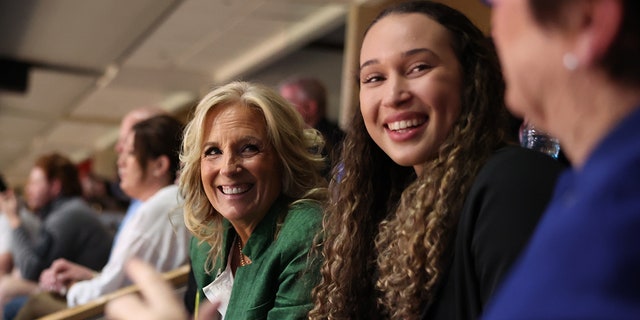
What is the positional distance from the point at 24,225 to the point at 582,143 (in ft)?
14.2

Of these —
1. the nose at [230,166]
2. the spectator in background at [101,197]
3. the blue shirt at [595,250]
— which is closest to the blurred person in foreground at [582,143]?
the blue shirt at [595,250]

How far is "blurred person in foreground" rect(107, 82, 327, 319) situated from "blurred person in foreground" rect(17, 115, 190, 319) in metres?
0.75

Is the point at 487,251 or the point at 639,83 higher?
the point at 639,83

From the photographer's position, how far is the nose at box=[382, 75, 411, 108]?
4.76ft

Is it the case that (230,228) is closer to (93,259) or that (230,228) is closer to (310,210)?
(310,210)

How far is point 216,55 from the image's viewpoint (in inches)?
396

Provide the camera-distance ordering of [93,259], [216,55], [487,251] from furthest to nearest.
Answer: [216,55] → [93,259] → [487,251]

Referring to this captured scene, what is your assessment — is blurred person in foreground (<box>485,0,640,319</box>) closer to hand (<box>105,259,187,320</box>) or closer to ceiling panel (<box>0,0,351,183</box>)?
hand (<box>105,259,187,320</box>)

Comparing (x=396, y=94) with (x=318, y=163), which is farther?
(x=318, y=163)

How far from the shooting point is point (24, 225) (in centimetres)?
455

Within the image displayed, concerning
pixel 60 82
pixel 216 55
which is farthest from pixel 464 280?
pixel 60 82

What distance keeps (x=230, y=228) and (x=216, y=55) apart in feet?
26.6

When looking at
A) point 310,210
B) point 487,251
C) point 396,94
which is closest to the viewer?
point 487,251

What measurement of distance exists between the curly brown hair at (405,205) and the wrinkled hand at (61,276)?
78.6 inches
